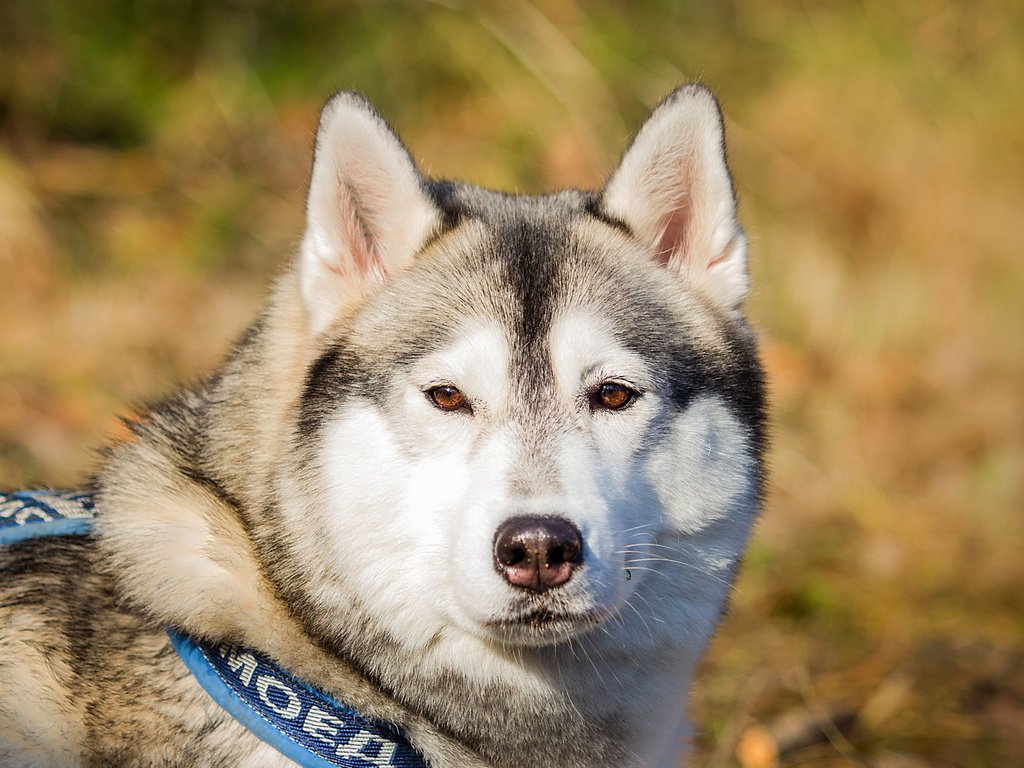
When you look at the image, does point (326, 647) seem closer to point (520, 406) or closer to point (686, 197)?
point (520, 406)

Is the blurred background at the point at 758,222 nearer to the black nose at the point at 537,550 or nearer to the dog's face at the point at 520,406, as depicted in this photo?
the dog's face at the point at 520,406

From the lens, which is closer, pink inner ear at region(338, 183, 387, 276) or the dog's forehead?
the dog's forehead

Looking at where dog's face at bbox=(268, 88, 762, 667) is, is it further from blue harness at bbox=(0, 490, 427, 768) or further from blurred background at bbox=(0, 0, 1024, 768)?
blurred background at bbox=(0, 0, 1024, 768)

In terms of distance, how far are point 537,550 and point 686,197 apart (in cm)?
121

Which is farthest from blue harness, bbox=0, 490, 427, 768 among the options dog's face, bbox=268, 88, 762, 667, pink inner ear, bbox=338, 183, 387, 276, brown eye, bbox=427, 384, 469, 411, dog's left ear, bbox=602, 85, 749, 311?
dog's left ear, bbox=602, 85, 749, 311

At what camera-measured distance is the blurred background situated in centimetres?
512

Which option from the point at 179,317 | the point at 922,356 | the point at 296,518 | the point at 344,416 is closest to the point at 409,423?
the point at 344,416

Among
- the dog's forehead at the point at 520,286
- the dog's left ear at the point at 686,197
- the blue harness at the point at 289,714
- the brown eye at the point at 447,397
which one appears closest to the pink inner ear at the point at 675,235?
the dog's left ear at the point at 686,197

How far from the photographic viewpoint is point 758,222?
820 centimetres

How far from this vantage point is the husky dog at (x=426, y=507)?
2361 mm

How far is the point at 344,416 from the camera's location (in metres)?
2.56

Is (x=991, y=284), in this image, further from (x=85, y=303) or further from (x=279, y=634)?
(x=279, y=634)

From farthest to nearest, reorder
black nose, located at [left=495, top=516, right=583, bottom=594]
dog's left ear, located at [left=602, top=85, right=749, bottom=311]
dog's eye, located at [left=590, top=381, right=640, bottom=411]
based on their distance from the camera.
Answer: dog's left ear, located at [left=602, top=85, right=749, bottom=311], dog's eye, located at [left=590, top=381, right=640, bottom=411], black nose, located at [left=495, top=516, right=583, bottom=594]

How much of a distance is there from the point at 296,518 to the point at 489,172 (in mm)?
6066
